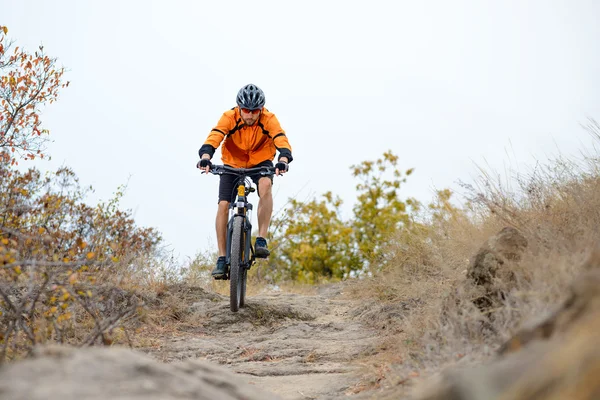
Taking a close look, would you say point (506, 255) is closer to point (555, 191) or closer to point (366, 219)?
point (555, 191)

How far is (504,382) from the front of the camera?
1901 mm

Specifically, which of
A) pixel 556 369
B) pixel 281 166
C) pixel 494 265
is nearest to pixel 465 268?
pixel 494 265

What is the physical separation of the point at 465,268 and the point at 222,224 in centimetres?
286

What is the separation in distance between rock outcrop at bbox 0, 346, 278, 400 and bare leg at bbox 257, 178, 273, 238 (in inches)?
192

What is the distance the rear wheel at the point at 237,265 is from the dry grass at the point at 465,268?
1.45 meters

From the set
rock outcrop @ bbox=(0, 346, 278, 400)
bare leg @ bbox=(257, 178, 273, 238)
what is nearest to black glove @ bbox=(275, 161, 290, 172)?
bare leg @ bbox=(257, 178, 273, 238)

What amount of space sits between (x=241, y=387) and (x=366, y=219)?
59.7ft

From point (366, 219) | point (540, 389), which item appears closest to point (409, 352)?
point (540, 389)

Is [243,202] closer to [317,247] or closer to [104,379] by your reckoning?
[104,379]

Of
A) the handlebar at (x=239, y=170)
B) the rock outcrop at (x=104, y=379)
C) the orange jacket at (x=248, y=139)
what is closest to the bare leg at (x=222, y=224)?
the handlebar at (x=239, y=170)

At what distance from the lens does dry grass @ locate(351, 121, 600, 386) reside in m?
3.58

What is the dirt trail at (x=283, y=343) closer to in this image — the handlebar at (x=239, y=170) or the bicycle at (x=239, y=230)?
the bicycle at (x=239, y=230)

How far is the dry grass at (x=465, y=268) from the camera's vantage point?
11.7 feet

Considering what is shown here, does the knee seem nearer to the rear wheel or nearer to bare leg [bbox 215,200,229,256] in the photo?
bare leg [bbox 215,200,229,256]
